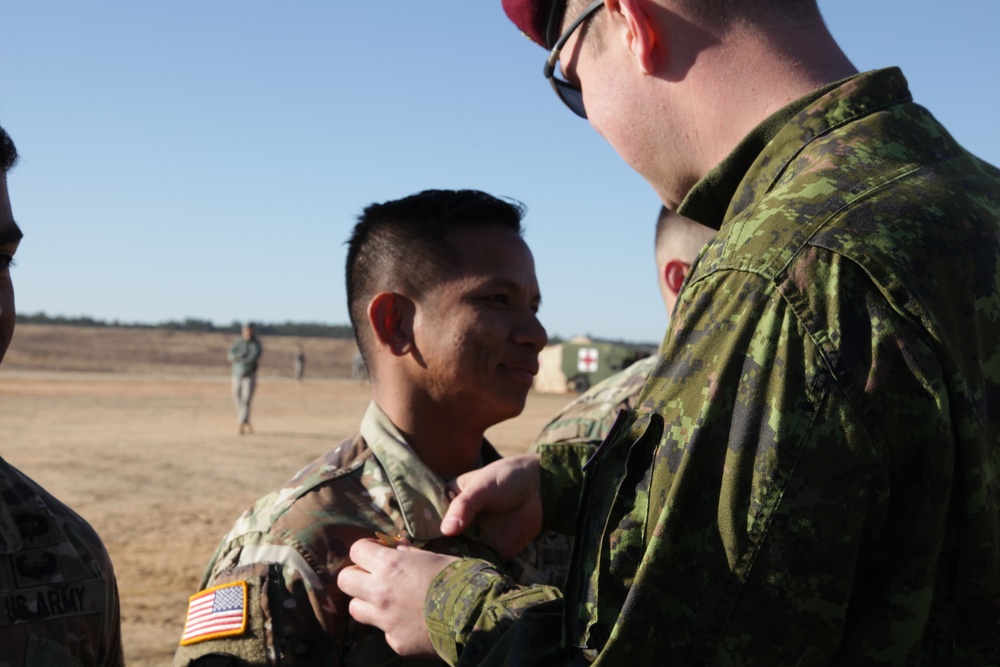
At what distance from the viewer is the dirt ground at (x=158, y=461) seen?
8.41m

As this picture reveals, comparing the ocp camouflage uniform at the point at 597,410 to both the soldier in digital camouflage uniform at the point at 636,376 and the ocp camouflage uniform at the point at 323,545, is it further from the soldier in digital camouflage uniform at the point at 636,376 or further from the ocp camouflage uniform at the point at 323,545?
the ocp camouflage uniform at the point at 323,545

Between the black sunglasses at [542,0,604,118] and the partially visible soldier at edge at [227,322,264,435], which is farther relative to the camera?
the partially visible soldier at edge at [227,322,264,435]

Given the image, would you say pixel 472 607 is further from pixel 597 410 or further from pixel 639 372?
pixel 639 372

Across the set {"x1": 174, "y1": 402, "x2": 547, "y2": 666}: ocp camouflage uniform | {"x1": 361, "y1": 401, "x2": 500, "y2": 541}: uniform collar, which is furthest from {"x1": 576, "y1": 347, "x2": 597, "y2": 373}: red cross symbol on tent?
{"x1": 174, "y1": 402, "x2": 547, "y2": 666}: ocp camouflage uniform

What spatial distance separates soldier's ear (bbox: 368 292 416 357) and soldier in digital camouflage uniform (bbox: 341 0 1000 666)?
→ 1625mm

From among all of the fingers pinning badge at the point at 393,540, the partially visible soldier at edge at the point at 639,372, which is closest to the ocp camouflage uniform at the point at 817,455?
the fingers pinning badge at the point at 393,540

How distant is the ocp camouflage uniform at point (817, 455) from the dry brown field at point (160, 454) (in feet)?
18.8

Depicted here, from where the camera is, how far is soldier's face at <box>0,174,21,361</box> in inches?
100

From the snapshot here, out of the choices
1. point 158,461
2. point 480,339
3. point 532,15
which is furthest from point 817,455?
point 158,461

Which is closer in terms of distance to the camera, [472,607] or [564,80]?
[472,607]

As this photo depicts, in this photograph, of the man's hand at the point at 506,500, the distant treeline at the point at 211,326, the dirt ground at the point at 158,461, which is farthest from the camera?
the distant treeline at the point at 211,326

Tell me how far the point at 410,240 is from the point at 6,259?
4.26 feet

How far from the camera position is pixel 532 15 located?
2.21 metres

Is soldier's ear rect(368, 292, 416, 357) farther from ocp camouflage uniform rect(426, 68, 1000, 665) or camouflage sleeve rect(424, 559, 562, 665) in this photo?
ocp camouflage uniform rect(426, 68, 1000, 665)
